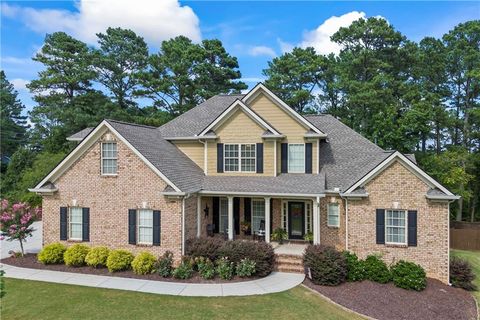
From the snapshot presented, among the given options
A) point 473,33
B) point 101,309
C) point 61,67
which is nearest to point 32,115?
point 61,67

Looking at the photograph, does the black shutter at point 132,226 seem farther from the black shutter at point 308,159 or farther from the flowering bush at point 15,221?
the black shutter at point 308,159

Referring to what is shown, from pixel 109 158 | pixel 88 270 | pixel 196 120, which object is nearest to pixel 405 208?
pixel 196 120

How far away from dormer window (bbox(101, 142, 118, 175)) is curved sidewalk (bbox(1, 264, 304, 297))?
4.84 m

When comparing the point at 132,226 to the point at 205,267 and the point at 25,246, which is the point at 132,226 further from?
the point at 25,246

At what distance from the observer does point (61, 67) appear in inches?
1537

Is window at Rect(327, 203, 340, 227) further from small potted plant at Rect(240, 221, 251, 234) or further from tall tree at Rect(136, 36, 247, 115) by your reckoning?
tall tree at Rect(136, 36, 247, 115)

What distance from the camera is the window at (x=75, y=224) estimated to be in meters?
15.7

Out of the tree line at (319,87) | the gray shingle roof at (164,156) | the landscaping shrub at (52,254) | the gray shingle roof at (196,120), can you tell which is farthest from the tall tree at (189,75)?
the landscaping shrub at (52,254)

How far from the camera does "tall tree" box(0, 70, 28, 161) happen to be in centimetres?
4775

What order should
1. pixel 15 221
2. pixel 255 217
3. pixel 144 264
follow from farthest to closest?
pixel 255 217 < pixel 15 221 < pixel 144 264

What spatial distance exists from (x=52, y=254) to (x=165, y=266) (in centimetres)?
567

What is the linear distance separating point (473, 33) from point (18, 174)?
4963cm

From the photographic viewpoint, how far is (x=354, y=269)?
13.3m

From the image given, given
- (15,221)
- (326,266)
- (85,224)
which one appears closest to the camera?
(326,266)
